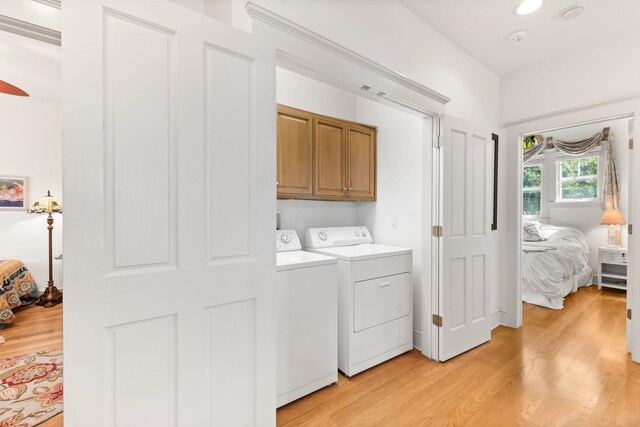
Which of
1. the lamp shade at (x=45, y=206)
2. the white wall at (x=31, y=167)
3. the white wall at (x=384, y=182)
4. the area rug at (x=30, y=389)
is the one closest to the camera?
the area rug at (x=30, y=389)

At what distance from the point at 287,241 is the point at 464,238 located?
1.57 meters

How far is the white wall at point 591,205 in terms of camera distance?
4.88 metres

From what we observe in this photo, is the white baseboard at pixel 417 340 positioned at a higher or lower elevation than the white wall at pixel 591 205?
lower

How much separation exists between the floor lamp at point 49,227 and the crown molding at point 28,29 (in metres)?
3.90

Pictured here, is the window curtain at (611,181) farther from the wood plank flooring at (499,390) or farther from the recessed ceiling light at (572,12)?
the recessed ceiling light at (572,12)

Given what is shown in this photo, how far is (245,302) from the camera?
4.52 feet

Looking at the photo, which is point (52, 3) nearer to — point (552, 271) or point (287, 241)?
point (287, 241)

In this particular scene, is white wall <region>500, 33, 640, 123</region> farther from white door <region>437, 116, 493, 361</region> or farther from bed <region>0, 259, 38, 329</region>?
bed <region>0, 259, 38, 329</region>

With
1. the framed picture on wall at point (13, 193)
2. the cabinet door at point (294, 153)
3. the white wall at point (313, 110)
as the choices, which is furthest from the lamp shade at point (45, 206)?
the cabinet door at point (294, 153)

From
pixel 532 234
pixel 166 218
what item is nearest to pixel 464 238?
pixel 166 218

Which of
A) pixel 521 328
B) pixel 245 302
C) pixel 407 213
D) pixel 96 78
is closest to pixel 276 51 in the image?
pixel 96 78

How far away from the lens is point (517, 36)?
255 cm

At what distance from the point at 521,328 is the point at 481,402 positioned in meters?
1.68

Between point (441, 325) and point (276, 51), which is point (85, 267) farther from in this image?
point (441, 325)
